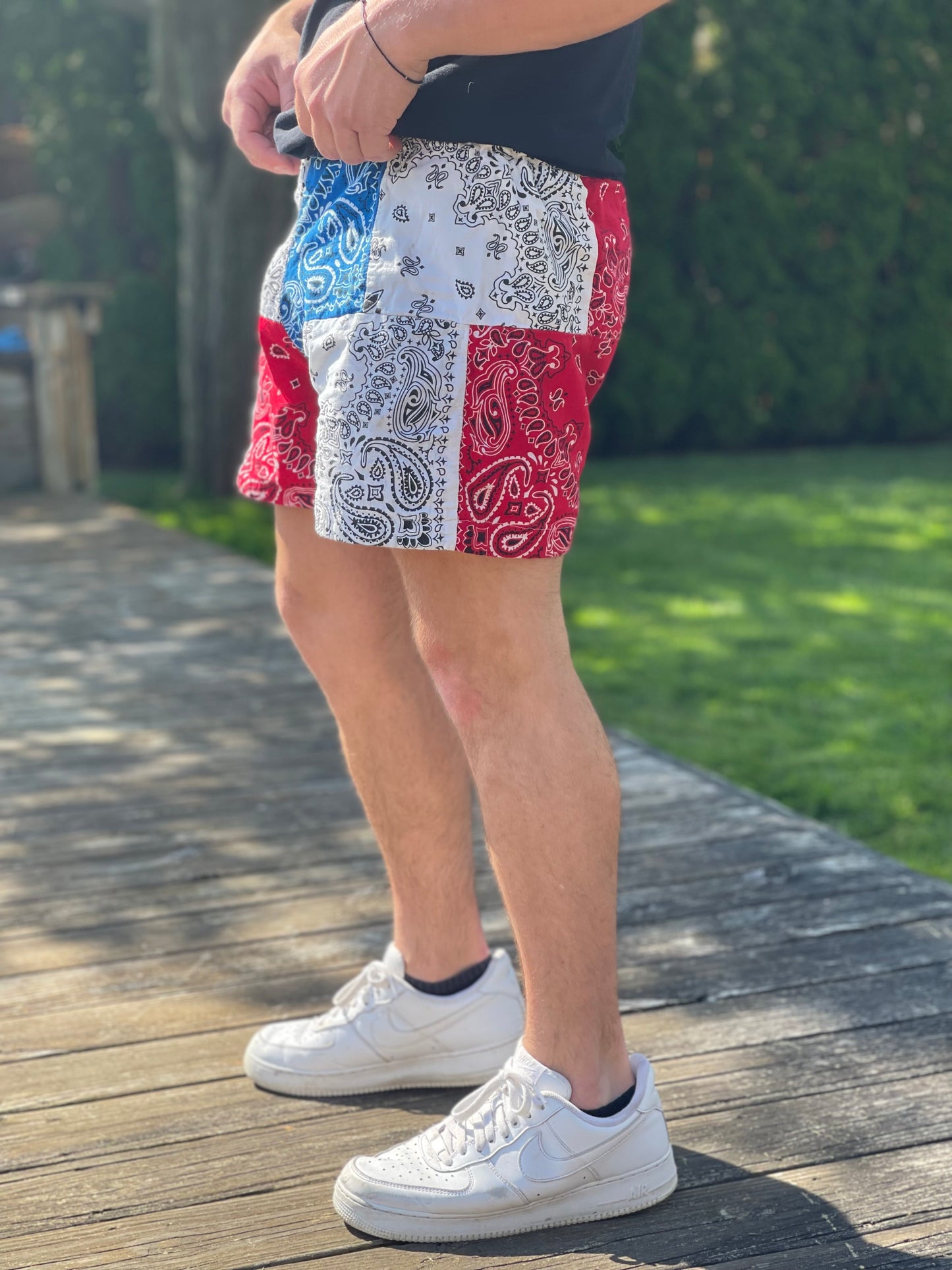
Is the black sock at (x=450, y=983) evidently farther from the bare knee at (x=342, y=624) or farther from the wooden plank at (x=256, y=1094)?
the bare knee at (x=342, y=624)

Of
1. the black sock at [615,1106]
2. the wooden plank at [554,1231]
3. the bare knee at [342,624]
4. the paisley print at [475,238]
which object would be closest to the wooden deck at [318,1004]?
the wooden plank at [554,1231]

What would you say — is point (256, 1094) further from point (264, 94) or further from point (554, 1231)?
point (264, 94)

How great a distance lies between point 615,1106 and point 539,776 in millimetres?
336

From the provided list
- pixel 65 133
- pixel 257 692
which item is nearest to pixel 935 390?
pixel 65 133

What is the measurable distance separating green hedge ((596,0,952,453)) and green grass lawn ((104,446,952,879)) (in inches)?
32.3

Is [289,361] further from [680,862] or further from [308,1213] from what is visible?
[680,862]

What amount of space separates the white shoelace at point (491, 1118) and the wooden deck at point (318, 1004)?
96 mm

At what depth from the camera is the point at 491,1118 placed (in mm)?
1426

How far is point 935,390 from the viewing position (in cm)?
947

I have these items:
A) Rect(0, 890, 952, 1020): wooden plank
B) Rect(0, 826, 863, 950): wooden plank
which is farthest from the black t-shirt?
Rect(0, 826, 863, 950): wooden plank

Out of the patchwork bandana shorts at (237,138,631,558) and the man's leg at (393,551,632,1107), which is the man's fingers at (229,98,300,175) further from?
the man's leg at (393,551,632,1107)

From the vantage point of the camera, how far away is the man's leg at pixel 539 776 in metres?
1.36

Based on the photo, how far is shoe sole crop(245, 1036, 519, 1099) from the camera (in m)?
1.67

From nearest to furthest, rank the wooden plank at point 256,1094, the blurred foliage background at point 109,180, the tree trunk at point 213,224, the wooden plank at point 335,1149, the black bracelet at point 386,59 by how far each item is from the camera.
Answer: the black bracelet at point 386,59 → the wooden plank at point 335,1149 → the wooden plank at point 256,1094 → the tree trunk at point 213,224 → the blurred foliage background at point 109,180
